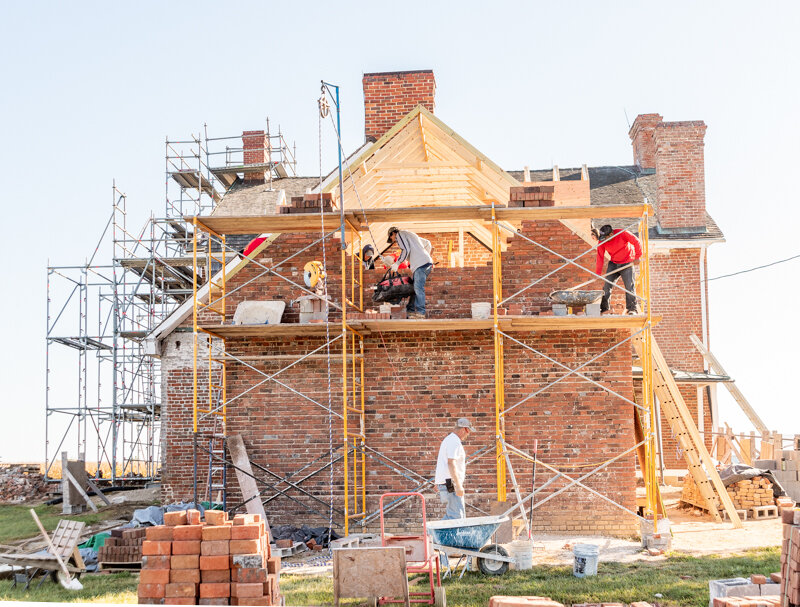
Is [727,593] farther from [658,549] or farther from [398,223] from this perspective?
[398,223]

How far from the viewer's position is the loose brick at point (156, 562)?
833 cm

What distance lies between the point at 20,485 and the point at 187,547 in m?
17.2

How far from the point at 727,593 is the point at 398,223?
8.87 meters

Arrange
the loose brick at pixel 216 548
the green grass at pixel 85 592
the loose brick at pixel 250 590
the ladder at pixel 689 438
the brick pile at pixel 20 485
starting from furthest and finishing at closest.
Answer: the brick pile at pixel 20 485 < the ladder at pixel 689 438 < the green grass at pixel 85 592 < the loose brick at pixel 216 548 < the loose brick at pixel 250 590

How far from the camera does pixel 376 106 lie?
1727cm

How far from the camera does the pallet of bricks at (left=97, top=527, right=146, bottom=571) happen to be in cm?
1122

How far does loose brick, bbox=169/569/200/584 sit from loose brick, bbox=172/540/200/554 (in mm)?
174

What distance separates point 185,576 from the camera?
27.1 ft

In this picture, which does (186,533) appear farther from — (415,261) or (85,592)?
(415,261)

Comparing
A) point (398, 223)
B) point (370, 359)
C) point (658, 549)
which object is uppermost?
point (398, 223)

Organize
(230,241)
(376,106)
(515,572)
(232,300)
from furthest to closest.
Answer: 1. (230,241)
2. (376,106)
3. (232,300)
4. (515,572)

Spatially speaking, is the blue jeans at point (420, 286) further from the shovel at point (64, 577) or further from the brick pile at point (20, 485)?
the brick pile at point (20, 485)

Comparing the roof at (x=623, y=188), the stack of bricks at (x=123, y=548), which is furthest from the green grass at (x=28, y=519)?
the roof at (x=623, y=188)

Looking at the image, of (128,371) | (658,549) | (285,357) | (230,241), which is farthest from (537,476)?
(128,371)
